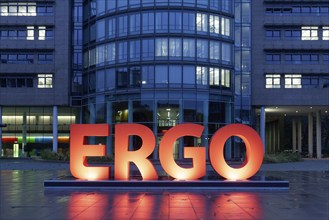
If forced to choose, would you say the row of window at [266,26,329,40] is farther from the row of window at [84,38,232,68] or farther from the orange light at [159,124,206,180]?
the orange light at [159,124,206,180]

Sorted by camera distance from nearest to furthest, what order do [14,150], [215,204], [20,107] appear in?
[215,204] → [20,107] → [14,150]

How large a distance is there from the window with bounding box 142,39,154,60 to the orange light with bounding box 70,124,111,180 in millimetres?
31537

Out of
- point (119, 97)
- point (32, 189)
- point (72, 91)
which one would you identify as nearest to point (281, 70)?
point (119, 97)

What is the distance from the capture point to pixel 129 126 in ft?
73.1

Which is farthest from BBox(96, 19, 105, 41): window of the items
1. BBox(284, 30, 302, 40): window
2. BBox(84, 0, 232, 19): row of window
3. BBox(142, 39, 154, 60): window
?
BBox(284, 30, 302, 40): window

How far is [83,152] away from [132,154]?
7.83 ft

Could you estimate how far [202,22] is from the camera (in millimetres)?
53906

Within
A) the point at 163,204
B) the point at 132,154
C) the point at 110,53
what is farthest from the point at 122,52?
the point at 163,204

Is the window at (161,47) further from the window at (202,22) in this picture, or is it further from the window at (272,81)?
the window at (272,81)

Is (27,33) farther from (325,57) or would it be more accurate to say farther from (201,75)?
(325,57)

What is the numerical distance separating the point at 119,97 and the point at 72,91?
11.3m

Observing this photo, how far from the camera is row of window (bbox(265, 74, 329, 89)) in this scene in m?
61.1

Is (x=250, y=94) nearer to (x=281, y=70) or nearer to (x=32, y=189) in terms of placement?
(x=281, y=70)

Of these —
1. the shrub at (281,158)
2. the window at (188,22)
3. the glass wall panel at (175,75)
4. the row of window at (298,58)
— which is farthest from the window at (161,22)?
the shrub at (281,158)
